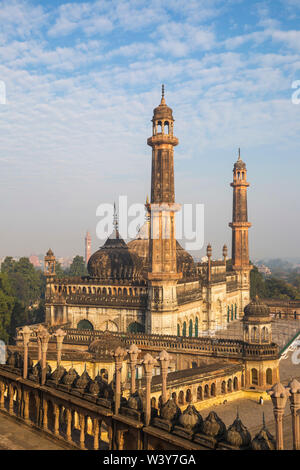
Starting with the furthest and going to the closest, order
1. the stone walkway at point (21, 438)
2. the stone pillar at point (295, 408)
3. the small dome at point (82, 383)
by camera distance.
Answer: the small dome at point (82, 383)
the stone walkway at point (21, 438)
the stone pillar at point (295, 408)

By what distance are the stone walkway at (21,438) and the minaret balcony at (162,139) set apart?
90.2 ft

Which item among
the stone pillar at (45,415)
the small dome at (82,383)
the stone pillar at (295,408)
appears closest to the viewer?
the stone pillar at (295,408)

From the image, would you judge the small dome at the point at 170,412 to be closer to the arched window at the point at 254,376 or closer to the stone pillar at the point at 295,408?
the stone pillar at the point at 295,408

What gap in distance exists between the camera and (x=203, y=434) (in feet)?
39.5

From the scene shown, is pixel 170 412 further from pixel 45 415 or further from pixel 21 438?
pixel 21 438

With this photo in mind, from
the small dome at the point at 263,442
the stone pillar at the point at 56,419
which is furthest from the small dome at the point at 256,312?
the small dome at the point at 263,442

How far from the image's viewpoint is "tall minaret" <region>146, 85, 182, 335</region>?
39.5 m

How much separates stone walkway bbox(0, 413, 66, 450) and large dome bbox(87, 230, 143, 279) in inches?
1103

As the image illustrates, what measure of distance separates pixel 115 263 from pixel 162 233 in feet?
25.6

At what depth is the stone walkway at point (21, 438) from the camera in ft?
50.4

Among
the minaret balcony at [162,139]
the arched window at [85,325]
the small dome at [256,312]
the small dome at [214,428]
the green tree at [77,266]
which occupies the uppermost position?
the minaret balcony at [162,139]

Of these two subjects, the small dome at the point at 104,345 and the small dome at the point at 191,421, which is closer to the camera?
the small dome at the point at 191,421

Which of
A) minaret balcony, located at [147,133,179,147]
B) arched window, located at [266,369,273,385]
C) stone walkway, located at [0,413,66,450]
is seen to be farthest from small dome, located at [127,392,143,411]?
minaret balcony, located at [147,133,179,147]
